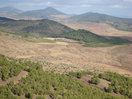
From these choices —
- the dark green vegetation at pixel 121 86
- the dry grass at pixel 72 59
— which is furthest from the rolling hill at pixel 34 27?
the dark green vegetation at pixel 121 86

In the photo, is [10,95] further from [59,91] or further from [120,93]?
[120,93]

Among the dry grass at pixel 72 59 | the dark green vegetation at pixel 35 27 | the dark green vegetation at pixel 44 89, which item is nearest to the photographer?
the dark green vegetation at pixel 44 89

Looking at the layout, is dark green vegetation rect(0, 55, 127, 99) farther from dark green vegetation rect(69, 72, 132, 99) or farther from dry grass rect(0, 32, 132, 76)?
dry grass rect(0, 32, 132, 76)

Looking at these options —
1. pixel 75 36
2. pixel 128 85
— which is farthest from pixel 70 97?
pixel 75 36

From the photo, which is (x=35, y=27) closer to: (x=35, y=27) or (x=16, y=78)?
(x=35, y=27)

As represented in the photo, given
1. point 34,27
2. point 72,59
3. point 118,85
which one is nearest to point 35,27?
point 34,27

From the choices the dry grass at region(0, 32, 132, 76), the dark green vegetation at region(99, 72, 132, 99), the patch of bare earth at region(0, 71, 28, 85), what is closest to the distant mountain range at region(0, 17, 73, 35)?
the dry grass at region(0, 32, 132, 76)

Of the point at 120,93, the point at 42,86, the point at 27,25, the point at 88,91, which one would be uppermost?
the point at 27,25

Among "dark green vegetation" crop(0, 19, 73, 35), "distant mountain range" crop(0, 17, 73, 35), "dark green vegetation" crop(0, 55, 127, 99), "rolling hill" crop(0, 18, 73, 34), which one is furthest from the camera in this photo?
"rolling hill" crop(0, 18, 73, 34)

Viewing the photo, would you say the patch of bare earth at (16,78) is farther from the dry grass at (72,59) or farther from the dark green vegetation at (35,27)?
the dark green vegetation at (35,27)

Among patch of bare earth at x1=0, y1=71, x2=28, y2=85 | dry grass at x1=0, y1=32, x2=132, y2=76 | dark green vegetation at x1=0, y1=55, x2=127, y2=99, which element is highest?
patch of bare earth at x1=0, y1=71, x2=28, y2=85

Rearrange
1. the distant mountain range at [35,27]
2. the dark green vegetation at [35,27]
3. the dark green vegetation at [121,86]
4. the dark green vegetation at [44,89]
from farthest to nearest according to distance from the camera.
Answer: the distant mountain range at [35,27] < the dark green vegetation at [35,27] < the dark green vegetation at [121,86] < the dark green vegetation at [44,89]
